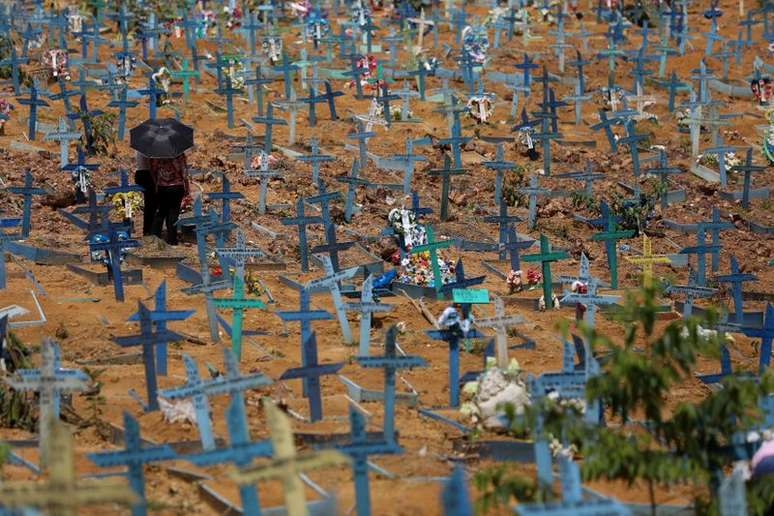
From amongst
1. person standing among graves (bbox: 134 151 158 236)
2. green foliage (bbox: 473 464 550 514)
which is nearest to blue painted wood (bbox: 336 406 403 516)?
green foliage (bbox: 473 464 550 514)

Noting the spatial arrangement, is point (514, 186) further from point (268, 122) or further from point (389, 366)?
point (389, 366)

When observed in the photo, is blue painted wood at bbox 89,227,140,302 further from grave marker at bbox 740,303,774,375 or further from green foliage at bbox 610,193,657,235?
green foliage at bbox 610,193,657,235

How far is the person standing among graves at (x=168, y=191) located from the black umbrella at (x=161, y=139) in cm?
13

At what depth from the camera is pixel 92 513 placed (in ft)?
33.1

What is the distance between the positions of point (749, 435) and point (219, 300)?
4886 millimetres

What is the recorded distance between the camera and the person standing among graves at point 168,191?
1919 centimetres

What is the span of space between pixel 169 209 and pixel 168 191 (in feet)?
0.79

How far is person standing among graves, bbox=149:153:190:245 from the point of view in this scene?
19188 millimetres

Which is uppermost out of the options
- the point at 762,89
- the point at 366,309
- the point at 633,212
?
the point at 366,309

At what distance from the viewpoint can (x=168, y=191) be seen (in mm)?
19188

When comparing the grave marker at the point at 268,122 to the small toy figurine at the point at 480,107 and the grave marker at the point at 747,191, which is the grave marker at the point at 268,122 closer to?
the small toy figurine at the point at 480,107

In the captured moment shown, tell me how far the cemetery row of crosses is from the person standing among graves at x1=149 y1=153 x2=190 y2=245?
0.12 ft

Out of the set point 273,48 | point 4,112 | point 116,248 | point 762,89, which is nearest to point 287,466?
point 116,248

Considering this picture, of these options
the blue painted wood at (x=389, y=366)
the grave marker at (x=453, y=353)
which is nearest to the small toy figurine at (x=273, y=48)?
the grave marker at (x=453, y=353)
